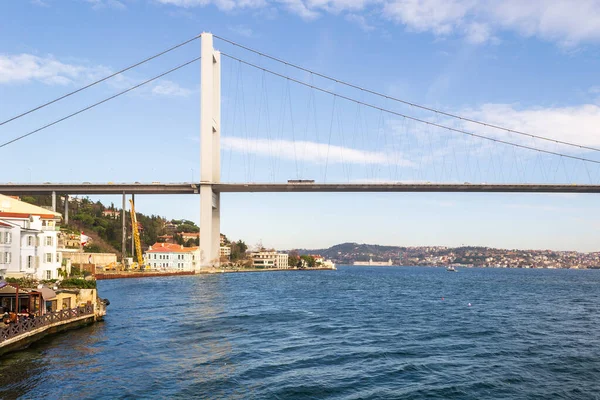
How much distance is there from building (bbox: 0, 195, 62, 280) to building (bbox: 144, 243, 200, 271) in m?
76.9

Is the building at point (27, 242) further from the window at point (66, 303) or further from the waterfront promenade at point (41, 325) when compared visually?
the waterfront promenade at point (41, 325)

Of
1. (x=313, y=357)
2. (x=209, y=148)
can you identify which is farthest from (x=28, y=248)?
(x=209, y=148)

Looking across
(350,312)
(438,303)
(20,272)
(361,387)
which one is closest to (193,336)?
(361,387)

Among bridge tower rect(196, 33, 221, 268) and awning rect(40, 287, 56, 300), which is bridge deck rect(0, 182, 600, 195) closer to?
bridge tower rect(196, 33, 221, 268)

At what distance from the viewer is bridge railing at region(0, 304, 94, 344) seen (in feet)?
81.3

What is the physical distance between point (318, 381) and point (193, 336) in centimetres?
1188

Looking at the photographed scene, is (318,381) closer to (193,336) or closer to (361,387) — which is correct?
(361,387)

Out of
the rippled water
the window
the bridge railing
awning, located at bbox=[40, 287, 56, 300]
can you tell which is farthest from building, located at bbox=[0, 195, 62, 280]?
awning, located at bbox=[40, 287, 56, 300]

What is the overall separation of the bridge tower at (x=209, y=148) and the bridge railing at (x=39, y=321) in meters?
61.2

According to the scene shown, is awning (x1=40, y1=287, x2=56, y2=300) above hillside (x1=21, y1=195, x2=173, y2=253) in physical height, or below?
below

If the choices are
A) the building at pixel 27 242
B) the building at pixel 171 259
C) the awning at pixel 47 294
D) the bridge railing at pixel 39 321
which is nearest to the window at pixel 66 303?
the bridge railing at pixel 39 321

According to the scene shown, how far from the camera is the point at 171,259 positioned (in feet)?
435

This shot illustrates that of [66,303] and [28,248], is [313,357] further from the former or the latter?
[28,248]

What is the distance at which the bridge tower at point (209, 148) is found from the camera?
322 feet
